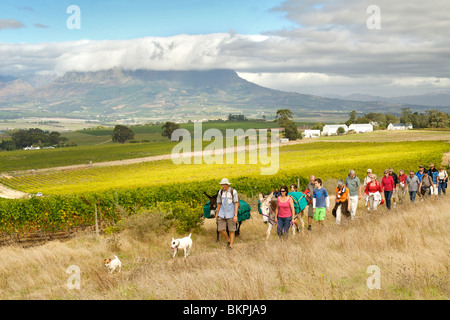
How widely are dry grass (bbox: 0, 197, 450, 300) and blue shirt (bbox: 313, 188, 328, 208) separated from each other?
0.97 metres

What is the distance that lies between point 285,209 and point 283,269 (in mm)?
3924

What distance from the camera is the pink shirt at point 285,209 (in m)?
10.7

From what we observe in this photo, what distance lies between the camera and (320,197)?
11867mm

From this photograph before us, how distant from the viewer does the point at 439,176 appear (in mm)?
17172

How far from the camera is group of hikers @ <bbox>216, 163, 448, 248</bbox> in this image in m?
10.6

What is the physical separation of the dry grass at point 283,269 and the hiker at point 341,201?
123 centimetres

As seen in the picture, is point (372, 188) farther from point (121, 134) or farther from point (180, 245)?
point (121, 134)

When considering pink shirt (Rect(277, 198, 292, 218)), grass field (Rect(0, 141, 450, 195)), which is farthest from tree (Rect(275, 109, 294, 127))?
pink shirt (Rect(277, 198, 292, 218))

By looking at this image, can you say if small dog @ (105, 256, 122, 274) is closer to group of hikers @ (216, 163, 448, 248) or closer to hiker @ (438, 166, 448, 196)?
group of hikers @ (216, 163, 448, 248)

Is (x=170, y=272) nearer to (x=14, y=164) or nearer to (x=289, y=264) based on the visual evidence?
(x=289, y=264)

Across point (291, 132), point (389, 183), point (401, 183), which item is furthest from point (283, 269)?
point (291, 132)

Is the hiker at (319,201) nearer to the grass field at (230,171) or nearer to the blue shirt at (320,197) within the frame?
the blue shirt at (320,197)

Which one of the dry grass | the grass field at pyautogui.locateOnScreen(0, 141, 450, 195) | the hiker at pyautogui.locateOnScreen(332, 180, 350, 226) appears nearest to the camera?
the dry grass
